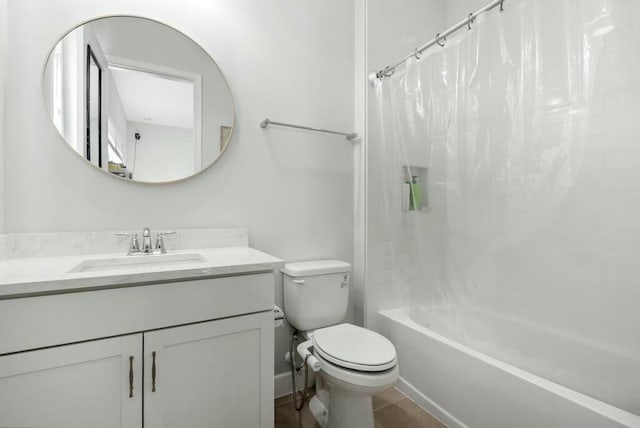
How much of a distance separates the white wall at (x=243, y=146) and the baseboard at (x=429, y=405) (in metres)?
0.74

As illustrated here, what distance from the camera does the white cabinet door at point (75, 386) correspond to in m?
0.84

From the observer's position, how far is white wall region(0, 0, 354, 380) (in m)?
1.26

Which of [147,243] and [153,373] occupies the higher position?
[147,243]

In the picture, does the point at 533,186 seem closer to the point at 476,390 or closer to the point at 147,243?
the point at 476,390

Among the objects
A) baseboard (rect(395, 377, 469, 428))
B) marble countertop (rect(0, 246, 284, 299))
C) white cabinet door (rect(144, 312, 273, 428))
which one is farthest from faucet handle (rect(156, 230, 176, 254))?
baseboard (rect(395, 377, 469, 428))

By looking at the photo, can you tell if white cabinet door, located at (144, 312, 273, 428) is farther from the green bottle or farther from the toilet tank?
the green bottle

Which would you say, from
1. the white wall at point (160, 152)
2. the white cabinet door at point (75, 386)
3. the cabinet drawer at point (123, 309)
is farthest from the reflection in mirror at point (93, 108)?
the white cabinet door at point (75, 386)

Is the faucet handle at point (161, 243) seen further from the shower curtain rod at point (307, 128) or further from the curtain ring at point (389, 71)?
the curtain ring at point (389, 71)

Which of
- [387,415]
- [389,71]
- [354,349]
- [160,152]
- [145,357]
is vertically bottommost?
[387,415]

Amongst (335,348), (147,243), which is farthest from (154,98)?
(335,348)

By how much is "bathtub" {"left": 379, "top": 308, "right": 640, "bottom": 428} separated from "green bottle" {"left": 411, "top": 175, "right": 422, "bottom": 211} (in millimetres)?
679

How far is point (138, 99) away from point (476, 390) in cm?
208

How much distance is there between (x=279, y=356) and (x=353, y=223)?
0.95 metres

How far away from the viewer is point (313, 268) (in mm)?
1651
